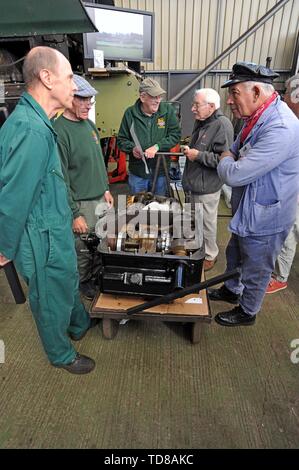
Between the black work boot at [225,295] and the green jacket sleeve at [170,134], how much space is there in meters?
1.30

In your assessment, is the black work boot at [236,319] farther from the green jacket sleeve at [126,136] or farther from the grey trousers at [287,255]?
the green jacket sleeve at [126,136]

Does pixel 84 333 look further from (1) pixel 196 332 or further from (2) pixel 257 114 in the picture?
(2) pixel 257 114

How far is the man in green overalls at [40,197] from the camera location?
106 cm

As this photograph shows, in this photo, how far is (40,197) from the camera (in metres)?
1.17

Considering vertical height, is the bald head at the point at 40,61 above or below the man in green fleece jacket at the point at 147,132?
above

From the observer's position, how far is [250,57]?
237 inches

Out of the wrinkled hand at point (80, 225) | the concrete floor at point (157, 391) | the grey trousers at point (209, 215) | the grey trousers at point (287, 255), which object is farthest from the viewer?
the grey trousers at point (209, 215)

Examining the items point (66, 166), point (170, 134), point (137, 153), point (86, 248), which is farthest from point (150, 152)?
point (86, 248)

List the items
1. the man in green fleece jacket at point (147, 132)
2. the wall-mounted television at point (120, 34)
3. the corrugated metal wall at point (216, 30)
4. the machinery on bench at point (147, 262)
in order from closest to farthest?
the machinery on bench at point (147, 262) → the man in green fleece jacket at point (147, 132) → the wall-mounted television at point (120, 34) → the corrugated metal wall at point (216, 30)

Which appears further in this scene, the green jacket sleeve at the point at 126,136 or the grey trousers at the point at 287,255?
the green jacket sleeve at the point at 126,136

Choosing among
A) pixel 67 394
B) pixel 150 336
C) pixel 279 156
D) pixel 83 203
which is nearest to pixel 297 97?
pixel 279 156

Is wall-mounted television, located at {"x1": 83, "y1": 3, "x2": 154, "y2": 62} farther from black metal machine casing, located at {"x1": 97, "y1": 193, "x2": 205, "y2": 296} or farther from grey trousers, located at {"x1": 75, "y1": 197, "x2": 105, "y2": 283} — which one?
black metal machine casing, located at {"x1": 97, "y1": 193, "x2": 205, "y2": 296}

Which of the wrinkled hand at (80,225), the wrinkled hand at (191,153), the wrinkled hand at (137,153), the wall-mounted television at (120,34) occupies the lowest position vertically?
the wrinkled hand at (80,225)

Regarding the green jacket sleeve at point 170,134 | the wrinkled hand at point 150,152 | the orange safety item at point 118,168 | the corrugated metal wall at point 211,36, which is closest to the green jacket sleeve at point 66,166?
the wrinkled hand at point 150,152
